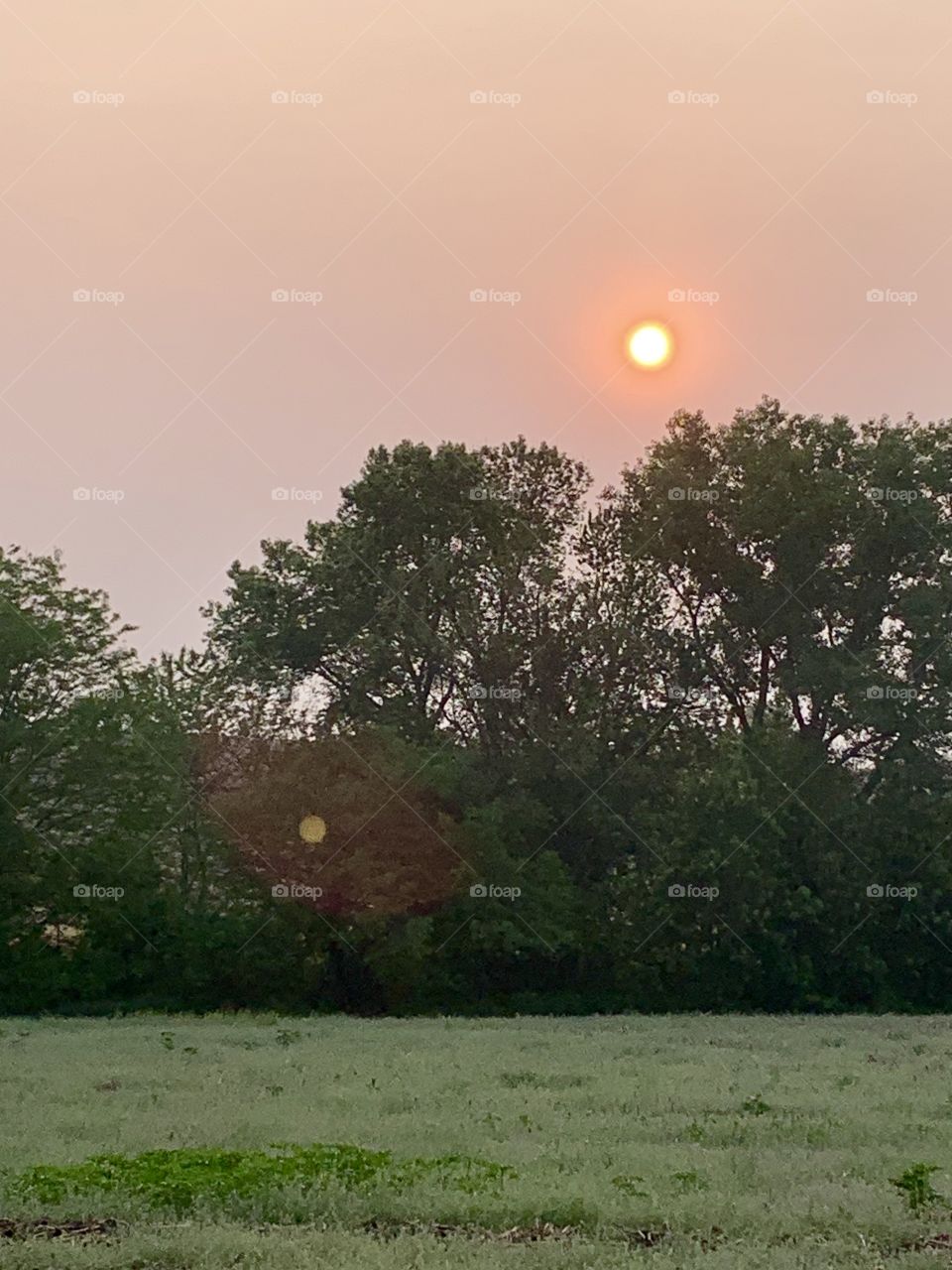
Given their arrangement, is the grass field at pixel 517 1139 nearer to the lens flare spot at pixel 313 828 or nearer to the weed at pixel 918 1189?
the weed at pixel 918 1189

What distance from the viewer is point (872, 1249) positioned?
11375 millimetres

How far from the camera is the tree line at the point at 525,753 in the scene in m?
51.8

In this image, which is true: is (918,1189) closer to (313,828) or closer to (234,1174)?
(234,1174)

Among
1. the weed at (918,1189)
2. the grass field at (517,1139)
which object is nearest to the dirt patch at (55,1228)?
the grass field at (517,1139)

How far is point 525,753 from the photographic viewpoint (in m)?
57.5

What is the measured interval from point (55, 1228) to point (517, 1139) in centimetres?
598

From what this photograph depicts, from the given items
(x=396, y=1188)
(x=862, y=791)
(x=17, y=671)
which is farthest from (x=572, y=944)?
(x=396, y=1188)

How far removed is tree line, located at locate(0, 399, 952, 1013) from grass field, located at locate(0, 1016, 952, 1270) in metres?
20.1

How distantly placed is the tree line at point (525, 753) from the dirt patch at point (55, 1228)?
38.1 m

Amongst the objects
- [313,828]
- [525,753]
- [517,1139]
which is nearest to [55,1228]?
[517,1139]

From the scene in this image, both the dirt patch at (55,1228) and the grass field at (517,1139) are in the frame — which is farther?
the dirt patch at (55,1228)

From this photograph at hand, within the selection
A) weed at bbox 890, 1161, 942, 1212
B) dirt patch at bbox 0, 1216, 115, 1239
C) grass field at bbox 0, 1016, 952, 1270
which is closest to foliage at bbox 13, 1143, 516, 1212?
grass field at bbox 0, 1016, 952, 1270

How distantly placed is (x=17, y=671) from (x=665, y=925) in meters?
24.0

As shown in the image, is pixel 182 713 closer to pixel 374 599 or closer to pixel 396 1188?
pixel 374 599
